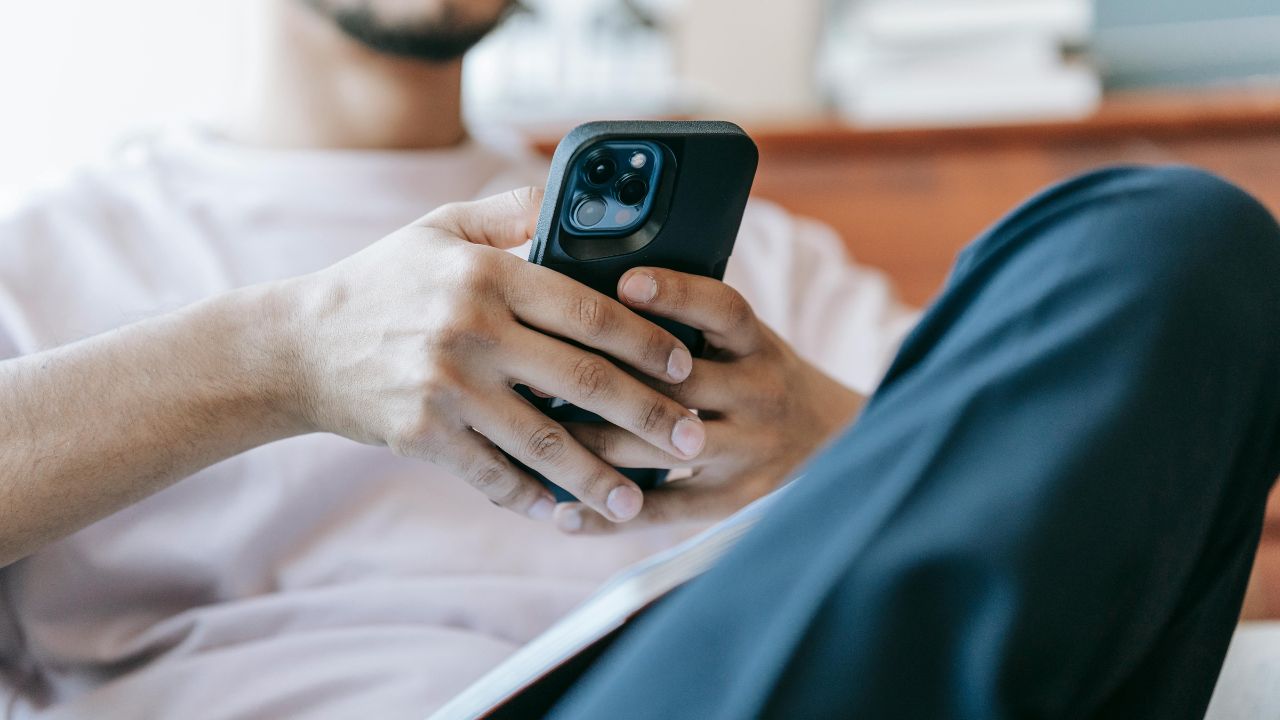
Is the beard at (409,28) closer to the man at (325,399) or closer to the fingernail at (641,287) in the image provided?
the man at (325,399)

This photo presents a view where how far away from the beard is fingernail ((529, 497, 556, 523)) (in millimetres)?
376

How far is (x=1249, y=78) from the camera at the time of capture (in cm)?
122

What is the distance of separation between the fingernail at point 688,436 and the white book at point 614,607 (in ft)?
0.31

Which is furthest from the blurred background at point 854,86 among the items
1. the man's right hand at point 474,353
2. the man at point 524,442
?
the man's right hand at point 474,353

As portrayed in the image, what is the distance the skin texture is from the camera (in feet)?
1.42

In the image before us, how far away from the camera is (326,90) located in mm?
754

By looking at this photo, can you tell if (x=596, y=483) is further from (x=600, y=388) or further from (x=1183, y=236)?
(x=1183, y=236)

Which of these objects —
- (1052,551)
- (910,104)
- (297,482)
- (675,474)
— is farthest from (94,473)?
(910,104)

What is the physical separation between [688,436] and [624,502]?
0.05 meters

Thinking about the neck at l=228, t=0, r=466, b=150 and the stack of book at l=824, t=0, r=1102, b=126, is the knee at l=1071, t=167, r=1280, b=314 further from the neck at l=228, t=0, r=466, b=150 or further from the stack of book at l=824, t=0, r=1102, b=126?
the stack of book at l=824, t=0, r=1102, b=126

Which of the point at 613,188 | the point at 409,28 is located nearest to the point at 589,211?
the point at 613,188

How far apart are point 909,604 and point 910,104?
0.86 m

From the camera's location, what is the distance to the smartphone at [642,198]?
41 centimetres

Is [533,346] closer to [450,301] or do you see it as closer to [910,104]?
[450,301]
